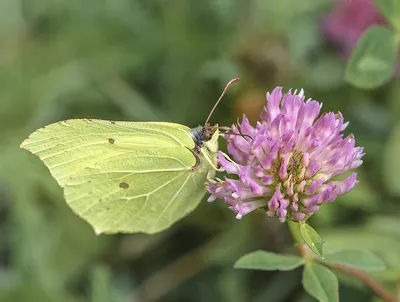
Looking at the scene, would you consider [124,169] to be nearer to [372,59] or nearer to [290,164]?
[290,164]

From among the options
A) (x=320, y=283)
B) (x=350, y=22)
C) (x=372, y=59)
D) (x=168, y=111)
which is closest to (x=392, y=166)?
(x=372, y=59)

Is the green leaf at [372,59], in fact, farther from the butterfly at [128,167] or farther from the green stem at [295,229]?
the green stem at [295,229]

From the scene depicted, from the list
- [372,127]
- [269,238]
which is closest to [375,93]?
[372,127]

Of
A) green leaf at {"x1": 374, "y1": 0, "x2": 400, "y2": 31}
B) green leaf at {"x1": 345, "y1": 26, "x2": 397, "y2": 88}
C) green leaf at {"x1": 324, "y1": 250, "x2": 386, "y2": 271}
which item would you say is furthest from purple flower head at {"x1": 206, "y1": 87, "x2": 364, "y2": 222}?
green leaf at {"x1": 374, "y1": 0, "x2": 400, "y2": 31}

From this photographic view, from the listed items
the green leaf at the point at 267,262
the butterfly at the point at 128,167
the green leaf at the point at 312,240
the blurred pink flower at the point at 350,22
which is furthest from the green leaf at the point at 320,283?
the blurred pink flower at the point at 350,22

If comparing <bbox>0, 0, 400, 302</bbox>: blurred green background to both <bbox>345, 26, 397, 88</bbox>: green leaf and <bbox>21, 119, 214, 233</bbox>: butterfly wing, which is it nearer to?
<bbox>21, 119, 214, 233</bbox>: butterfly wing

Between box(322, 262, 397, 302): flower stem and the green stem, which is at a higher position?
the green stem
